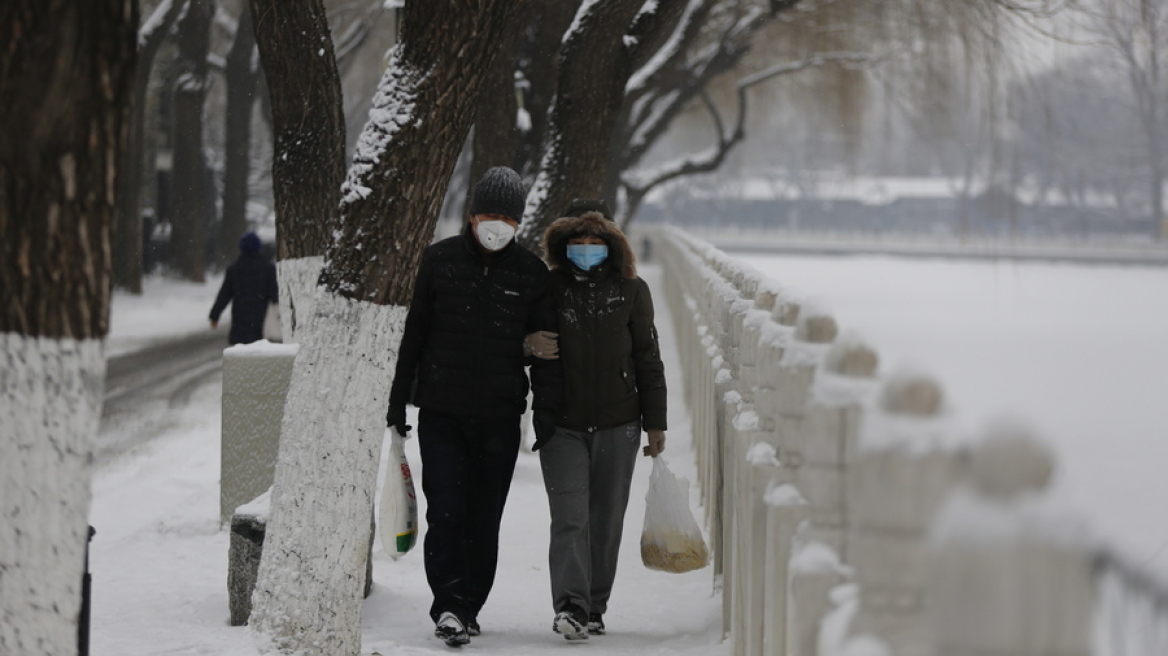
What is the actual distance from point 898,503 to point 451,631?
134 inches

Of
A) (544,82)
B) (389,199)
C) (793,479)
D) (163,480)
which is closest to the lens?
(793,479)

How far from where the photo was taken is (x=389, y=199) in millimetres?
5148

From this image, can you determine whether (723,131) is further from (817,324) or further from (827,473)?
(827,473)

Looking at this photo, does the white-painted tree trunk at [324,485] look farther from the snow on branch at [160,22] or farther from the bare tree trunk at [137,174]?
the snow on branch at [160,22]

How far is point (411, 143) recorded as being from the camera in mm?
5145

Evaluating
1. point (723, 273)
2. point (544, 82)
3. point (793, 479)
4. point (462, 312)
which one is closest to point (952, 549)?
point (793, 479)

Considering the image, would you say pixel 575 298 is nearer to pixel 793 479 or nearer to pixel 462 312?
pixel 462 312

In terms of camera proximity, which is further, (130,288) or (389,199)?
(130,288)

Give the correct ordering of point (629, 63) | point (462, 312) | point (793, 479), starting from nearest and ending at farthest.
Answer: point (793, 479) < point (462, 312) < point (629, 63)

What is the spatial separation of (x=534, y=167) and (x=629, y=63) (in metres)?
1.76

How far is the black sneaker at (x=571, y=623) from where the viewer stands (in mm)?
5879

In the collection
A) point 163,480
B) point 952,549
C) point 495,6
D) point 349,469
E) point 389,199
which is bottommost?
point 163,480

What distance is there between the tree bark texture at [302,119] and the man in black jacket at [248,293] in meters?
4.24

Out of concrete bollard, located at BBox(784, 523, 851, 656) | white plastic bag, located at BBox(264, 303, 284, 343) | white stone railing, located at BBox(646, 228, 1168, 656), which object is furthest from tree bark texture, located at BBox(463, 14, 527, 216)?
concrete bollard, located at BBox(784, 523, 851, 656)
